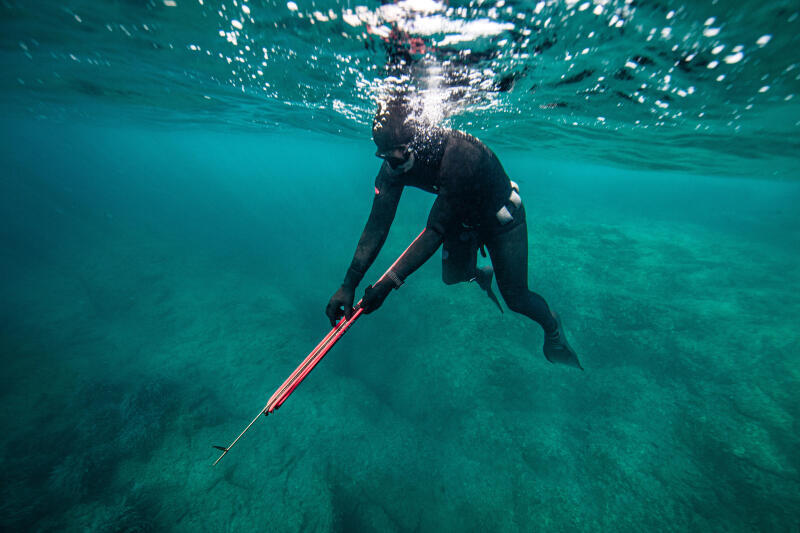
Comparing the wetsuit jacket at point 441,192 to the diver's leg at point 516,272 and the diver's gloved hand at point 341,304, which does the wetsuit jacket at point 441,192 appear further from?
the diver's leg at point 516,272

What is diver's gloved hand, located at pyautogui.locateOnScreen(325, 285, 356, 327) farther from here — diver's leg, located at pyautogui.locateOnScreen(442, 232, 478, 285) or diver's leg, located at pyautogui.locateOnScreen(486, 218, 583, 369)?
diver's leg, located at pyautogui.locateOnScreen(486, 218, 583, 369)

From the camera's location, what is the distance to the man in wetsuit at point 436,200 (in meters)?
2.71

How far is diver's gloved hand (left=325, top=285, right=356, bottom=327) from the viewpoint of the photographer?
105 inches

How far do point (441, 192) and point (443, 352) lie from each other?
7.05m

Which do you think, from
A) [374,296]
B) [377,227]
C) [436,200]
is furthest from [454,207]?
[374,296]

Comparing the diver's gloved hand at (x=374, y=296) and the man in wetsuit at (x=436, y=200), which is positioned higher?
the man in wetsuit at (x=436, y=200)

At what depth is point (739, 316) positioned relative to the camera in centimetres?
805

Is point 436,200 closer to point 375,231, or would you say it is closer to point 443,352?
point 375,231

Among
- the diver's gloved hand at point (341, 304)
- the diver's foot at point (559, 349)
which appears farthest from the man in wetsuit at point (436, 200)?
the diver's foot at point (559, 349)

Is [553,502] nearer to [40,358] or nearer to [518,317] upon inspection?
[518,317]

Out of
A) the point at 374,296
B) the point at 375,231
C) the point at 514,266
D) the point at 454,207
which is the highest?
the point at 454,207

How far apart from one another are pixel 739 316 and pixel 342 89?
13652 millimetres

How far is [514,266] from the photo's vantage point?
334 centimetres

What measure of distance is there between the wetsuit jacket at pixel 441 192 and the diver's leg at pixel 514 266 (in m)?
0.33
